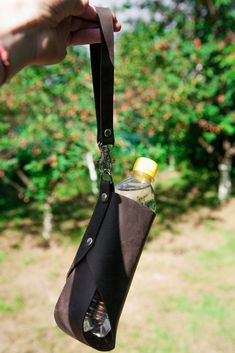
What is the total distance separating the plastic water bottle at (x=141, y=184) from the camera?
58.1 inches

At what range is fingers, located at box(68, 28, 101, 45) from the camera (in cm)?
142

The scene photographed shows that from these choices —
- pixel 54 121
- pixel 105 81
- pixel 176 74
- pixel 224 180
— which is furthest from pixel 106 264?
pixel 224 180

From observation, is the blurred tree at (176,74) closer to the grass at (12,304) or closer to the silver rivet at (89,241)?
the grass at (12,304)

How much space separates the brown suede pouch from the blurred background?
2380mm

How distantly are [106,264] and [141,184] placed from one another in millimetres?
339

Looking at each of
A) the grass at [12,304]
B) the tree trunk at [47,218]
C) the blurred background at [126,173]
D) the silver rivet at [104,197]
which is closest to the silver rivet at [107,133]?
the silver rivet at [104,197]

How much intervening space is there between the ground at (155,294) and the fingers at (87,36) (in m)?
2.90

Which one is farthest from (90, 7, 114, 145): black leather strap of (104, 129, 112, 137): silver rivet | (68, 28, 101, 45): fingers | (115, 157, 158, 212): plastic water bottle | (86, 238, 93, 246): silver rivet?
(86, 238, 93, 246): silver rivet

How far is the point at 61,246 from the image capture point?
571 cm

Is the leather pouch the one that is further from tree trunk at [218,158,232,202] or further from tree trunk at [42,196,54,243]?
tree trunk at [218,158,232,202]

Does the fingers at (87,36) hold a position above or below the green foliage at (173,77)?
above

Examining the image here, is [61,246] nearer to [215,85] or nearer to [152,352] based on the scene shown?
[152,352]

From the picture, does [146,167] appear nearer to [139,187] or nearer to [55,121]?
[139,187]

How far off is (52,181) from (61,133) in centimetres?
82
